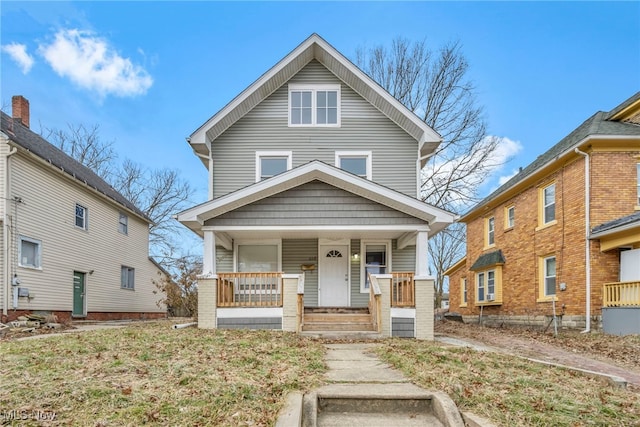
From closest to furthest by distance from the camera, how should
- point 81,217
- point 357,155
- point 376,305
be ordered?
1. point 376,305
2. point 357,155
3. point 81,217

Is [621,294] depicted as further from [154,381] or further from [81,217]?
[81,217]

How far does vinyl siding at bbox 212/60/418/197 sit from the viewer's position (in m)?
12.0

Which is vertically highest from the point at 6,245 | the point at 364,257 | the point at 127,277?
the point at 6,245

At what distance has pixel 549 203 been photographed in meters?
13.3

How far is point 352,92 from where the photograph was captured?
40.8 ft

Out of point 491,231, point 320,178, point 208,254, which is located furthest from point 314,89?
point 491,231

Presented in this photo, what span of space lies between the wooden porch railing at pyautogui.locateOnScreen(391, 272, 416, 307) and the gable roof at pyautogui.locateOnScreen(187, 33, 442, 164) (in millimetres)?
4267

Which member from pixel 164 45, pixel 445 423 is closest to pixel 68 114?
pixel 164 45

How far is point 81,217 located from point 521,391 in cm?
1595

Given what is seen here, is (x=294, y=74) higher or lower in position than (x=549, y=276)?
higher

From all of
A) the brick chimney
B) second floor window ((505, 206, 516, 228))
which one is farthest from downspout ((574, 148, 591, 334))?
the brick chimney

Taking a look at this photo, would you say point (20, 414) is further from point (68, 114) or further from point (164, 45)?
point (68, 114)

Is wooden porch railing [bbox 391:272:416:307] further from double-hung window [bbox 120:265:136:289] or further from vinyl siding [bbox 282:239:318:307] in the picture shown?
double-hung window [bbox 120:265:136:289]

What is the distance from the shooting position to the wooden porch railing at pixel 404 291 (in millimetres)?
9336
